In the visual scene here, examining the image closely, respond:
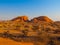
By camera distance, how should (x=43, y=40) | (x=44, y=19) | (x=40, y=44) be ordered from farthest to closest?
(x=44, y=19)
(x=43, y=40)
(x=40, y=44)

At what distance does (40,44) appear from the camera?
52.7 feet

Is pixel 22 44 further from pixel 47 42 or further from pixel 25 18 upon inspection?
pixel 25 18

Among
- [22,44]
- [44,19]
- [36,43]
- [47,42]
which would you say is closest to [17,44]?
[22,44]

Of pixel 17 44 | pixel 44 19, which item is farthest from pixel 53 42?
pixel 44 19

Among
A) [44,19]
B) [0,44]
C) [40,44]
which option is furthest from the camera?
[44,19]

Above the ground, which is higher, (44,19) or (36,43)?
(44,19)

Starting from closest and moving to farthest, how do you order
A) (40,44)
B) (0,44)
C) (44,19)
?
(0,44), (40,44), (44,19)

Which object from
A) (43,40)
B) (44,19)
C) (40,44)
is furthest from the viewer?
(44,19)

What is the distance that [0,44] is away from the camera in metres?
14.9

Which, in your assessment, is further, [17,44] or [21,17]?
[21,17]

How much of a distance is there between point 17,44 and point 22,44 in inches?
23.1

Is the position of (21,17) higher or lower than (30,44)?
higher

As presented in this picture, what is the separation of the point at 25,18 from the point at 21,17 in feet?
5.49

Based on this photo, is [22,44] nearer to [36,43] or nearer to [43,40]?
[36,43]
